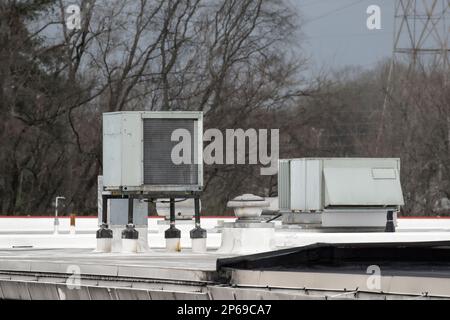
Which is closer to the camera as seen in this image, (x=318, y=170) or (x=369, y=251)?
(x=369, y=251)

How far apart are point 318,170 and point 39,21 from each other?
25.7 meters

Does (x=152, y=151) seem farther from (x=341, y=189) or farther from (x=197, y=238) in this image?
(x=341, y=189)

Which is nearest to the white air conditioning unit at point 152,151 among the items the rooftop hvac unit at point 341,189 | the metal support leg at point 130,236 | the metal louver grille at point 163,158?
the metal louver grille at point 163,158

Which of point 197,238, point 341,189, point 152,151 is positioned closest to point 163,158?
point 152,151

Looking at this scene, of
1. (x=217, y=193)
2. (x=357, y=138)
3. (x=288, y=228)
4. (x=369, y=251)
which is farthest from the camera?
(x=357, y=138)

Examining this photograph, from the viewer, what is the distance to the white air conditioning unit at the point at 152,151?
24516 millimetres

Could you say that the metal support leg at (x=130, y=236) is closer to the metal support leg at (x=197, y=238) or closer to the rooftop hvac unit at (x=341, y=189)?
the metal support leg at (x=197, y=238)

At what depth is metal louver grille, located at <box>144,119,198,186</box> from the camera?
24.6m

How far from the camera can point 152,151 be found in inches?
976

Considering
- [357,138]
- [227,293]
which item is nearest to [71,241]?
[227,293]

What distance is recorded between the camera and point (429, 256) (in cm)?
1975

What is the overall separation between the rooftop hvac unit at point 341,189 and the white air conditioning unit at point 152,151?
1123 cm

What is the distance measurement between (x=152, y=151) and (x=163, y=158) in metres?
0.25
